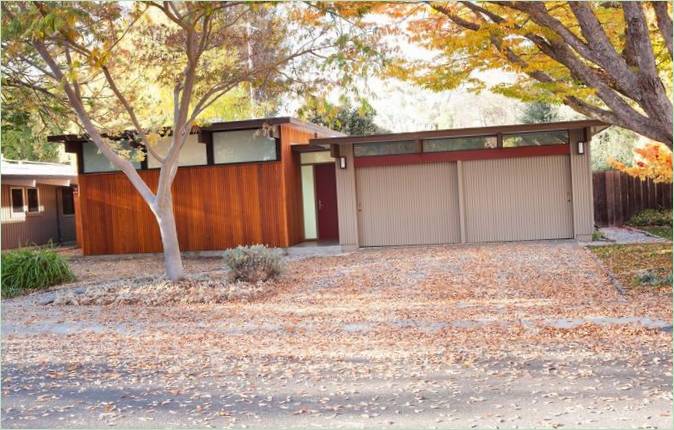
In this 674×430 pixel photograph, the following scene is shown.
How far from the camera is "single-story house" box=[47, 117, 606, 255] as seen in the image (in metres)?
16.7

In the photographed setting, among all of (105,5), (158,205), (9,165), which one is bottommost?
(158,205)

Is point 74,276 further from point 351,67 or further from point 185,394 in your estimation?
point 185,394

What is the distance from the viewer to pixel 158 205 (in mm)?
12172

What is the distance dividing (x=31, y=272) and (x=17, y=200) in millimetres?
11768

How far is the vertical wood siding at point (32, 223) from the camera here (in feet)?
74.2

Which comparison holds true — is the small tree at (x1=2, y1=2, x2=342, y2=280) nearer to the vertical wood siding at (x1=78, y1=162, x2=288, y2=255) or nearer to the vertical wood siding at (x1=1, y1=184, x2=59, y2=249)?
the vertical wood siding at (x1=78, y1=162, x2=288, y2=255)

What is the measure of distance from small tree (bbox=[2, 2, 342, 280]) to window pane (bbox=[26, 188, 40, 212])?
398 inches

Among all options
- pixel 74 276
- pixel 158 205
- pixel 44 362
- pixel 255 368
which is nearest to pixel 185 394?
pixel 255 368

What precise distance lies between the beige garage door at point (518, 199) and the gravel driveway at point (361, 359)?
18.4ft

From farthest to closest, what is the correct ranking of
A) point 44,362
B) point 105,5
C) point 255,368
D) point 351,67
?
point 105,5 < point 351,67 < point 44,362 < point 255,368

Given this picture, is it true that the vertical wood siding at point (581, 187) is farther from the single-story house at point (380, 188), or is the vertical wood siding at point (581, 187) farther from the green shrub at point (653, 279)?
the green shrub at point (653, 279)

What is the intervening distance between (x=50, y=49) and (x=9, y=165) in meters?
11.9

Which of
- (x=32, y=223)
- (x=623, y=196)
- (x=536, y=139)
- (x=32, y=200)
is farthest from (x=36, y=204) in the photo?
(x=623, y=196)

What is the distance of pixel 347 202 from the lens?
1722 centimetres
